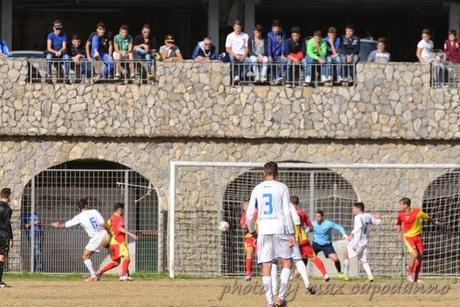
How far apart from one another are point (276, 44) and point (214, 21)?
397cm

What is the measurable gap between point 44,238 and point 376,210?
24.5 ft

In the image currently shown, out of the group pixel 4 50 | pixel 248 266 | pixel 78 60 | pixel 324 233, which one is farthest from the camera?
pixel 4 50

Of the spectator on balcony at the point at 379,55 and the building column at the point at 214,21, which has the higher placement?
the building column at the point at 214,21

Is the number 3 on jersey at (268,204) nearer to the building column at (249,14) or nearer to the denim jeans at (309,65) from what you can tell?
the denim jeans at (309,65)

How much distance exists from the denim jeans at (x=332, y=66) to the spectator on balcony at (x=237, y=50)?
1.87 m

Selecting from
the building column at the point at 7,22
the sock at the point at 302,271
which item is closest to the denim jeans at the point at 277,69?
the building column at the point at 7,22

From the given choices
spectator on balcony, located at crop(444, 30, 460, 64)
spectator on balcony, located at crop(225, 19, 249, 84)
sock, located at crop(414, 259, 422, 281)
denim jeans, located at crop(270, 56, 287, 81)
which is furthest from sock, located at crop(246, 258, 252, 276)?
spectator on balcony, located at crop(444, 30, 460, 64)

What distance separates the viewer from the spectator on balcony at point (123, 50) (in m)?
32.7

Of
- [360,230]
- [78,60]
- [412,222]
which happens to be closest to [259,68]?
[78,60]

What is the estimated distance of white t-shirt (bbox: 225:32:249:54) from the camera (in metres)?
32.8

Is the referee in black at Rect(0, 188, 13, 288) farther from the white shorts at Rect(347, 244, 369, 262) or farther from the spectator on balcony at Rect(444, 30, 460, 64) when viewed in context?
the spectator on balcony at Rect(444, 30, 460, 64)

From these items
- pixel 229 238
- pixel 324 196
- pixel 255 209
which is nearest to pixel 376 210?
pixel 324 196

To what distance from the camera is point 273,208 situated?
19938mm

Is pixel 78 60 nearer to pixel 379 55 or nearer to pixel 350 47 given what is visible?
pixel 350 47
